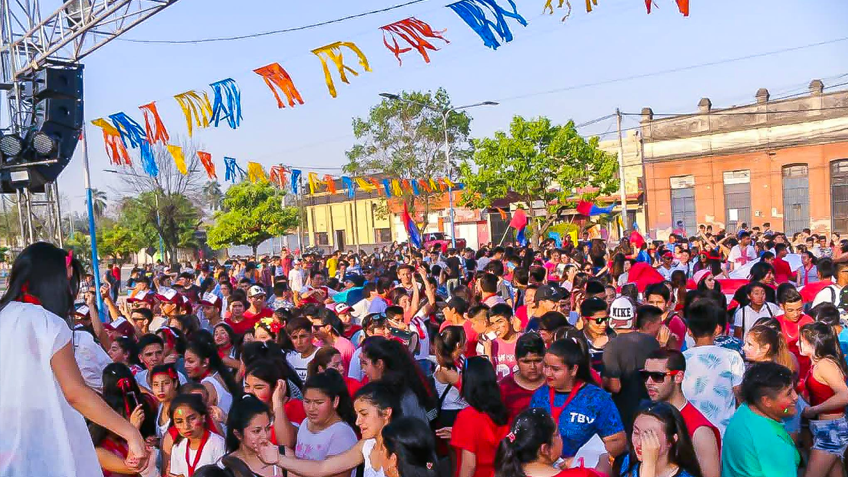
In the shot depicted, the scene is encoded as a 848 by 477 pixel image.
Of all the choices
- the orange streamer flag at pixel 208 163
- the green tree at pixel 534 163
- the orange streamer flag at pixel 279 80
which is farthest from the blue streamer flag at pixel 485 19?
the green tree at pixel 534 163

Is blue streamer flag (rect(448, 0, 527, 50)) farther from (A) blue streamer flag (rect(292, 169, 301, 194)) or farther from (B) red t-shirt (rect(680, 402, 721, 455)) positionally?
(A) blue streamer flag (rect(292, 169, 301, 194))

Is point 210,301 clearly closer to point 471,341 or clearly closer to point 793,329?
point 471,341

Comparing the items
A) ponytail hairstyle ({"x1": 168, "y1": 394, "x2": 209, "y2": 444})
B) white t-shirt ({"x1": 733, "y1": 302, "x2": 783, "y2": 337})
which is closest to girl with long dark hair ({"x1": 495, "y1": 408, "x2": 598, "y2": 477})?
ponytail hairstyle ({"x1": 168, "y1": 394, "x2": 209, "y2": 444})

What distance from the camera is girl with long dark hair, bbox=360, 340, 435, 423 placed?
15.8ft

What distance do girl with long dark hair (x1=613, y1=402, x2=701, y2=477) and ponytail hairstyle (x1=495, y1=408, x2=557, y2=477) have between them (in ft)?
1.35

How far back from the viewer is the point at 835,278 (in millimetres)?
7918

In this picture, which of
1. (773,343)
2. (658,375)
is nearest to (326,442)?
(658,375)

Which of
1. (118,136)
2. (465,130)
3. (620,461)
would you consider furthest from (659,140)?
(620,461)

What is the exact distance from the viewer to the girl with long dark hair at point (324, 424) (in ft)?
14.9

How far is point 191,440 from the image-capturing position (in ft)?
14.5

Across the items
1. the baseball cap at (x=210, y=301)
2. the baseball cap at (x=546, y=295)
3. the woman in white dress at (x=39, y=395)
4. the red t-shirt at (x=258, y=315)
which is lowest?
the red t-shirt at (x=258, y=315)

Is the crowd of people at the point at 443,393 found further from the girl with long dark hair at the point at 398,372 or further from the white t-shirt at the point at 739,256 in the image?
the white t-shirt at the point at 739,256

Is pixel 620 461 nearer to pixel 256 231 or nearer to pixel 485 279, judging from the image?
pixel 485 279

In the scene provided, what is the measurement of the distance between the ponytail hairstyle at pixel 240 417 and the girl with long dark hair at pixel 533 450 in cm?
144
